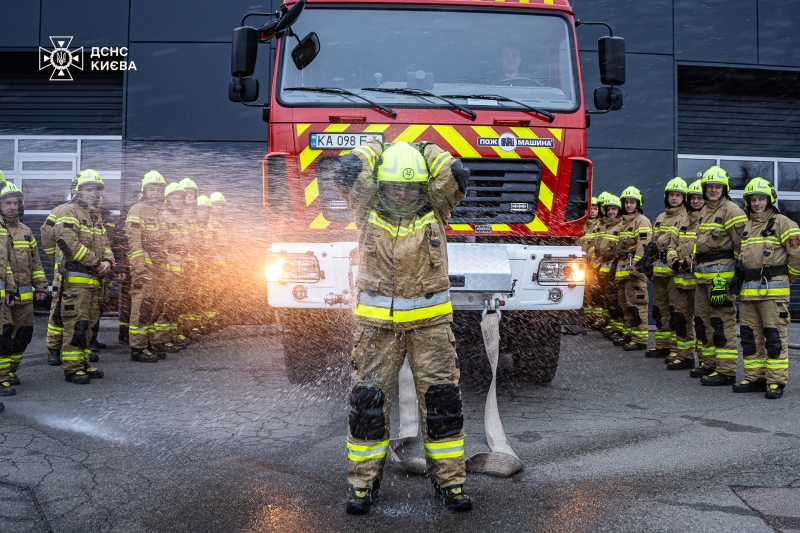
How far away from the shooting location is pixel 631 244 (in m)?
9.79

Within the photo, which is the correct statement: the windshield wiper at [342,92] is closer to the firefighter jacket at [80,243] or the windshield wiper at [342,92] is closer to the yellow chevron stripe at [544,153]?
the yellow chevron stripe at [544,153]

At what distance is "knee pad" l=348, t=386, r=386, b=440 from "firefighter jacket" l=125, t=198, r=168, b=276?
5563 millimetres

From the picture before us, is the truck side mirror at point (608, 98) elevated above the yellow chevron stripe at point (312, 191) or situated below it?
above

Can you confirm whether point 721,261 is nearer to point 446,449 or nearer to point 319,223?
point 319,223

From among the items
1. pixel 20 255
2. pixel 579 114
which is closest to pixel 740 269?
pixel 579 114

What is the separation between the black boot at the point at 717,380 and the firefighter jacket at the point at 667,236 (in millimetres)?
1590

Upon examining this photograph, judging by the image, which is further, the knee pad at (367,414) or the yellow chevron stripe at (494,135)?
the yellow chevron stripe at (494,135)

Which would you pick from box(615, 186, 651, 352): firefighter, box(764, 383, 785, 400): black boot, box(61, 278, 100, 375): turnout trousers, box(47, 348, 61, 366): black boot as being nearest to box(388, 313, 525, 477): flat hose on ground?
box(764, 383, 785, 400): black boot

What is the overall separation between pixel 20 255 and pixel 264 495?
4262 mm

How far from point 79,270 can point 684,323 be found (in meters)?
6.18

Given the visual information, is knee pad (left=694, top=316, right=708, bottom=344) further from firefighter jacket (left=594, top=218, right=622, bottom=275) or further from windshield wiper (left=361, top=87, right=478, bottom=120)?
windshield wiper (left=361, top=87, right=478, bottom=120)

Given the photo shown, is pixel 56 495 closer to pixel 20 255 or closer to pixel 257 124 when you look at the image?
pixel 20 255

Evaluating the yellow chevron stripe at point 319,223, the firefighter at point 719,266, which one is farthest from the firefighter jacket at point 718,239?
the yellow chevron stripe at point 319,223

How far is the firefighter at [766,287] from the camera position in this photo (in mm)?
6199
